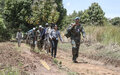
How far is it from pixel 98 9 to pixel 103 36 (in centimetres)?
2946

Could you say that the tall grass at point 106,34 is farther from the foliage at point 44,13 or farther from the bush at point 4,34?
the bush at point 4,34

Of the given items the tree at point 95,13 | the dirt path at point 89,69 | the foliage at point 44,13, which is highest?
the tree at point 95,13

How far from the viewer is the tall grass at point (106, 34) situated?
1273 cm

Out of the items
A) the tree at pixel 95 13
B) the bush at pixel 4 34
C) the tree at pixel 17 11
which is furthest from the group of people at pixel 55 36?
the tree at pixel 95 13

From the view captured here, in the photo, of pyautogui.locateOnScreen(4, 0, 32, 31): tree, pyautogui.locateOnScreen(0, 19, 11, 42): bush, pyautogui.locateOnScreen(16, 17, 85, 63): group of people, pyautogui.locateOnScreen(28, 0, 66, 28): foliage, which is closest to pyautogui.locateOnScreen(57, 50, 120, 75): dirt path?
pyautogui.locateOnScreen(16, 17, 85, 63): group of people

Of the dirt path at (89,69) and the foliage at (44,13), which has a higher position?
the foliage at (44,13)

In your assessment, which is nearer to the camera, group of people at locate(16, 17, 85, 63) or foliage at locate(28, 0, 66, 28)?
group of people at locate(16, 17, 85, 63)

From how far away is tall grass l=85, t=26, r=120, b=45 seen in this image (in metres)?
12.7

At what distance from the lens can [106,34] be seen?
1388cm

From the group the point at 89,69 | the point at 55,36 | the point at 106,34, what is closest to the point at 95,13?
the point at 106,34

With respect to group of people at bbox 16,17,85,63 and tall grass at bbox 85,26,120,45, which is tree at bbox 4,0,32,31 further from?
group of people at bbox 16,17,85,63

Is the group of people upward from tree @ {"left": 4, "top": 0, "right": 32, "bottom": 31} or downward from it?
downward

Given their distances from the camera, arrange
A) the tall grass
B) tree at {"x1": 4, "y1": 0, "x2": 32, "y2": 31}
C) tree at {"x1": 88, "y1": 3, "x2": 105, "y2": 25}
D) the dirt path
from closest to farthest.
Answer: the dirt path → the tall grass → tree at {"x1": 4, "y1": 0, "x2": 32, "y2": 31} → tree at {"x1": 88, "y1": 3, "x2": 105, "y2": 25}

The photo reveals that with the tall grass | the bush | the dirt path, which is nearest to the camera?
the dirt path
